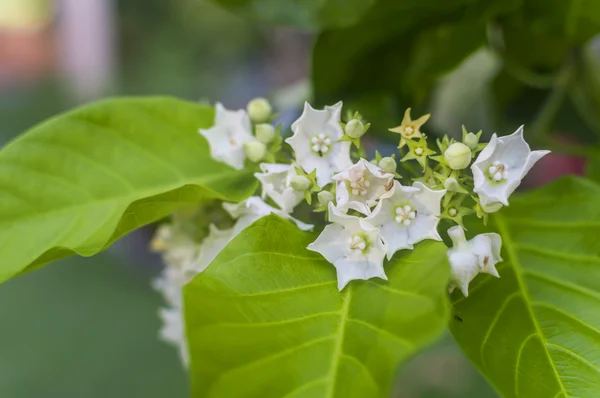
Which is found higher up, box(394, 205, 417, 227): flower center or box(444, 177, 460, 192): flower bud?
box(444, 177, 460, 192): flower bud

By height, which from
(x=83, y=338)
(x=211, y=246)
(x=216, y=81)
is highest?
(x=211, y=246)

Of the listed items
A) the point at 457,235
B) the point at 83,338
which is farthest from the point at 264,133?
the point at 83,338

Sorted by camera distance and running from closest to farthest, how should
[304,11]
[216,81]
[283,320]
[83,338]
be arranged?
[283,320] < [304,11] < [83,338] < [216,81]

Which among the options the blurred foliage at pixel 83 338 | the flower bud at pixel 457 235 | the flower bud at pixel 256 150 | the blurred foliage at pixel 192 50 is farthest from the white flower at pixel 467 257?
the blurred foliage at pixel 192 50

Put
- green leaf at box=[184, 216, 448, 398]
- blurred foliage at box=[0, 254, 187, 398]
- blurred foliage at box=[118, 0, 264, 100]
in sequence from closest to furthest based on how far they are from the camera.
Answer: green leaf at box=[184, 216, 448, 398] → blurred foliage at box=[0, 254, 187, 398] → blurred foliage at box=[118, 0, 264, 100]

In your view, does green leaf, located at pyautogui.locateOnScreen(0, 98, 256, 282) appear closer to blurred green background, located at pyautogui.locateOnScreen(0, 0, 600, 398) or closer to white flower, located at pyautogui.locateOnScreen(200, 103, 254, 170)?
white flower, located at pyautogui.locateOnScreen(200, 103, 254, 170)

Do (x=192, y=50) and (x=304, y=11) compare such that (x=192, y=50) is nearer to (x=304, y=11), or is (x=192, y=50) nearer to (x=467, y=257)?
(x=304, y=11)

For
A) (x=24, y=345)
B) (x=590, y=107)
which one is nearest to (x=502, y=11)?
(x=590, y=107)

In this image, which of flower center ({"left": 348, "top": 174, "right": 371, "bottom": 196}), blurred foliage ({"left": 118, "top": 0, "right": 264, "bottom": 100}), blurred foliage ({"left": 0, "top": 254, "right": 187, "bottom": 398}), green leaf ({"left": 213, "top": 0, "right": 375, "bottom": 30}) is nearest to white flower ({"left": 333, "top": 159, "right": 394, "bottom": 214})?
flower center ({"left": 348, "top": 174, "right": 371, "bottom": 196})
